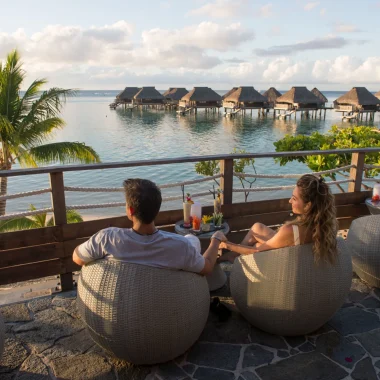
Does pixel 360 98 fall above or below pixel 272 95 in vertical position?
below

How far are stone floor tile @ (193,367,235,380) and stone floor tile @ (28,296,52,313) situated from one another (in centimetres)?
149

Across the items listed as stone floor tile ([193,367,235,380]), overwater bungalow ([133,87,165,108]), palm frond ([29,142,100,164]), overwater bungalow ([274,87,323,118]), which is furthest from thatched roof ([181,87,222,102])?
stone floor tile ([193,367,235,380])

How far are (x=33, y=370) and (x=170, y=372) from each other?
2.79 ft

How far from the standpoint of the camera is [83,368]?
2.40 metres

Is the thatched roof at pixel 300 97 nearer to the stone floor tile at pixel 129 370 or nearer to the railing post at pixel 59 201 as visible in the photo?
the railing post at pixel 59 201

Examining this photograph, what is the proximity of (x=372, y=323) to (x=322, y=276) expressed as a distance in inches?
32.9

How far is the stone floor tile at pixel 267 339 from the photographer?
8.63 feet

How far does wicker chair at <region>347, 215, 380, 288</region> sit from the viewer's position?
10.5ft

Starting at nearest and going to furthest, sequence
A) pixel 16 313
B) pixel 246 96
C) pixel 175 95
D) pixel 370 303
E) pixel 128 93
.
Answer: pixel 16 313, pixel 370 303, pixel 246 96, pixel 175 95, pixel 128 93

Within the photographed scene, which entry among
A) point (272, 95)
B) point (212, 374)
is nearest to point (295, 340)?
point (212, 374)

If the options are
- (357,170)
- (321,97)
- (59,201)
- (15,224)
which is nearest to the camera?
(59,201)

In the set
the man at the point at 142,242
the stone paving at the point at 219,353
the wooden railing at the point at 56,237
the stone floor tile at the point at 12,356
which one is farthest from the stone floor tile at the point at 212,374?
the wooden railing at the point at 56,237

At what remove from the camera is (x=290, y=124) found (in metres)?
52.6

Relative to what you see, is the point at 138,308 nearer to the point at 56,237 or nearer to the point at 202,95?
the point at 56,237
